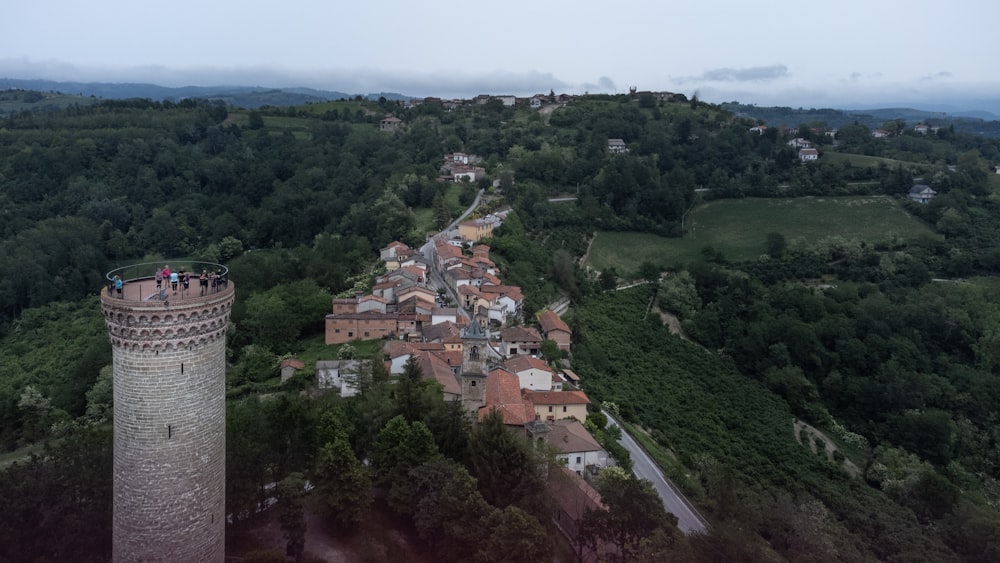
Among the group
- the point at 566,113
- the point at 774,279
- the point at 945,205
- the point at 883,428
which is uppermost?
the point at 566,113

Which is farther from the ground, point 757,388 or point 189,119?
point 189,119

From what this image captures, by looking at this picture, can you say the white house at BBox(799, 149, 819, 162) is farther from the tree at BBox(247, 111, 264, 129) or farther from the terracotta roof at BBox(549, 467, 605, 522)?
the tree at BBox(247, 111, 264, 129)

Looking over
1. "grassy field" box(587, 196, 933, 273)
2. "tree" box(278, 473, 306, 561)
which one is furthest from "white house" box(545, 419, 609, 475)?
"grassy field" box(587, 196, 933, 273)

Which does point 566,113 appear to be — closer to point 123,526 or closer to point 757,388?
point 757,388

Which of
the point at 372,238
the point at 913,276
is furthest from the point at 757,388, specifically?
the point at 372,238

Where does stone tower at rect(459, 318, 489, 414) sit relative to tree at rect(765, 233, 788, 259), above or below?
above

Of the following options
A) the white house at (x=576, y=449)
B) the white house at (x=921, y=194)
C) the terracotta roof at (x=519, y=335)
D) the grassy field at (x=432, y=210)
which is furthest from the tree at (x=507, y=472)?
the white house at (x=921, y=194)

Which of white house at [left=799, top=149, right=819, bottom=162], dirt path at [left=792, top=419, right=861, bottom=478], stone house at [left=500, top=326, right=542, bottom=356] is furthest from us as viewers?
white house at [left=799, top=149, right=819, bottom=162]

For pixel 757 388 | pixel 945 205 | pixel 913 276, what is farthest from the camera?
pixel 945 205
